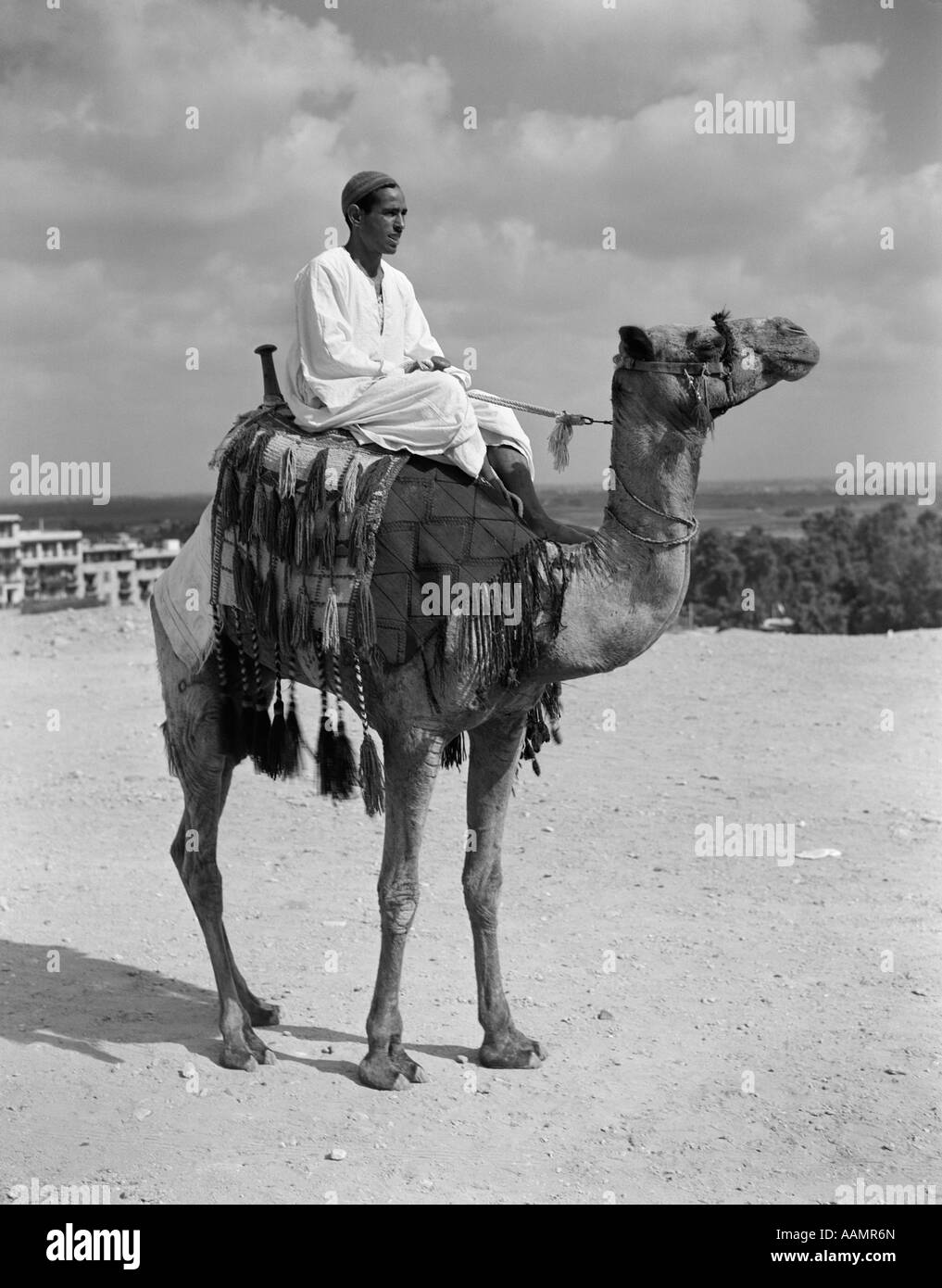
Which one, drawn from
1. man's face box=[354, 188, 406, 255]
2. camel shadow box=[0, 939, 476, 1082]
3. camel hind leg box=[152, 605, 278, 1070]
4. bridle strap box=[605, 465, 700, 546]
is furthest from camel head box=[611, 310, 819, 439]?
camel shadow box=[0, 939, 476, 1082]

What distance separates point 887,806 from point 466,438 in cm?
538

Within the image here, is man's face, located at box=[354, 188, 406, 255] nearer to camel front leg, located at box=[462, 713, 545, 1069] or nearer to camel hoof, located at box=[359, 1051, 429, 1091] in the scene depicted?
camel front leg, located at box=[462, 713, 545, 1069]

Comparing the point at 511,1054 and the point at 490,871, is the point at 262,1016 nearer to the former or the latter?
the point at 511,1054

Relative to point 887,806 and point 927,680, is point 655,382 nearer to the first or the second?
point 887,806

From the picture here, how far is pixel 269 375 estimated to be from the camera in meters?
6.04

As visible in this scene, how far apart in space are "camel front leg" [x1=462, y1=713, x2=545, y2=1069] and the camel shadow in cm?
17

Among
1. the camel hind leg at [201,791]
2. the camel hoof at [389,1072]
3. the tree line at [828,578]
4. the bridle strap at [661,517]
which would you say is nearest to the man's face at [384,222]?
the bridle strap at [661,517]

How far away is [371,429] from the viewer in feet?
17.8

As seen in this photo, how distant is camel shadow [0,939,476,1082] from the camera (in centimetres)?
596

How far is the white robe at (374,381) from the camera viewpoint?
533 cm

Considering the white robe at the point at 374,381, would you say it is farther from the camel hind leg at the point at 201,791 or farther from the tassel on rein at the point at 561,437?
the camel hind leg at the point at 201,791

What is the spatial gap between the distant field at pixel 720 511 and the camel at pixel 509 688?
52.0 feet

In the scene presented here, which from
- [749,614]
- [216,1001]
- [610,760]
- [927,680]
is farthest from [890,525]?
[216,1001]

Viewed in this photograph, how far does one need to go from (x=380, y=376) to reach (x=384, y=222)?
0.57 metres
